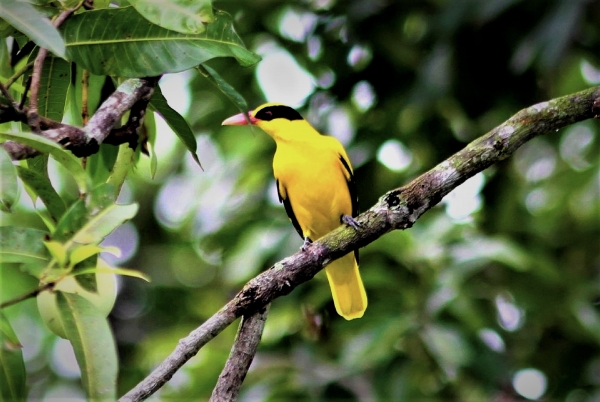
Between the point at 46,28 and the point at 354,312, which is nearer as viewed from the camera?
the point at 46,28

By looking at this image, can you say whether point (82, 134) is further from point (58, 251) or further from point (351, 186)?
point (351, 186)

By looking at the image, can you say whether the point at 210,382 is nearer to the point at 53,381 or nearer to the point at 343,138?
the point at 343,138

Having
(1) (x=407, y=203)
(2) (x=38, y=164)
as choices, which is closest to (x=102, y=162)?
(2) (x=38, y=164)

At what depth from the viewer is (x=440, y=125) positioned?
16.5 feet

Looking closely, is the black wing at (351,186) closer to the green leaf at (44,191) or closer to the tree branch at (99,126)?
the tree branch at (99,126)

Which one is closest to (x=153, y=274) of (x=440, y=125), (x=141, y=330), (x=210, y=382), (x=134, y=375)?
(x=141, y=330)

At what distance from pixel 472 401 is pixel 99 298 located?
3424 mm

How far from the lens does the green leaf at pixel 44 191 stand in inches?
75.4

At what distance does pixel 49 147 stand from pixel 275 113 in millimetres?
2732

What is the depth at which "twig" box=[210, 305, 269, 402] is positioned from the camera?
213 cm

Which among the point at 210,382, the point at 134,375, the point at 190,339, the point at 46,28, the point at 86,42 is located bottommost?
the point at 190,339

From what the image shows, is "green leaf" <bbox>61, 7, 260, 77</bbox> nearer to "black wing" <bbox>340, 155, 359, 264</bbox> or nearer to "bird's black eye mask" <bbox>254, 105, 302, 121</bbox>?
"black wing" <bbox>340, 155, 359, 264</bbox>

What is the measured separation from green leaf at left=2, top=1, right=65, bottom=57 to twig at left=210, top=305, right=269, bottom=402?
3.01ft

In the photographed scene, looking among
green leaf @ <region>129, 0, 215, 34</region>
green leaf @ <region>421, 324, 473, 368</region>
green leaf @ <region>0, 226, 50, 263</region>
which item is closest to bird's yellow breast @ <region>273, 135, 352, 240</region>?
green leaf @ <region>421, 324, 473, 368</region>
